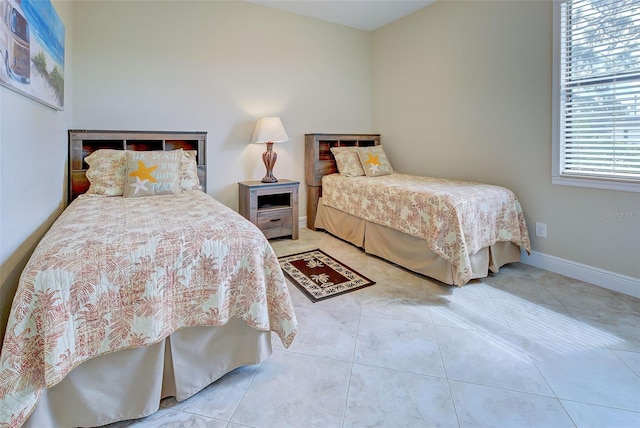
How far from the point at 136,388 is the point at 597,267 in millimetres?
3049

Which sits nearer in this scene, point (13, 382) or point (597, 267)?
point (13, 382)

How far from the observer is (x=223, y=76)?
349cm

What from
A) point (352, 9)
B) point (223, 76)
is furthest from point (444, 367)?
point (352, 9)

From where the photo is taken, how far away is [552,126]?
2621 millimetres

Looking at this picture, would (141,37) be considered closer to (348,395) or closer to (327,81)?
(327,81)

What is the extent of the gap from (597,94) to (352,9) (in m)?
2.60

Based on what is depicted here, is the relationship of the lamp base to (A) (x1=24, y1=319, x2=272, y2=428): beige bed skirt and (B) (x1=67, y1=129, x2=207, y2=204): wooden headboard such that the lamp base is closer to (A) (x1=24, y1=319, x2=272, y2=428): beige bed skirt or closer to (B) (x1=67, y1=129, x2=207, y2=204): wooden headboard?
(B) (x1=67, y1=129, x2=207, y2=204): wooden headboard

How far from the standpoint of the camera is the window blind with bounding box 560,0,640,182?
2213mm

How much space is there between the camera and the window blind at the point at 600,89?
2.21 m

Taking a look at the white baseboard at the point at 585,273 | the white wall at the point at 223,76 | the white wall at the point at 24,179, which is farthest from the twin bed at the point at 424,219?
the white wall at the point at 24,179

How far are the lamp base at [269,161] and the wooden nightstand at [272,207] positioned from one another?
3.5 inches

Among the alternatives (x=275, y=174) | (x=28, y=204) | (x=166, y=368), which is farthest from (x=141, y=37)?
(x=166, y=368)

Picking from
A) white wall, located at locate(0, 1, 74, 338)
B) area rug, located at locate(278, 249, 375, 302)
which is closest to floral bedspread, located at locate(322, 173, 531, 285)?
area rug, located at locate(278, 249, 375, 302)

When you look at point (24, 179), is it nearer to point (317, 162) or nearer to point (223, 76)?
point (223, 76)
